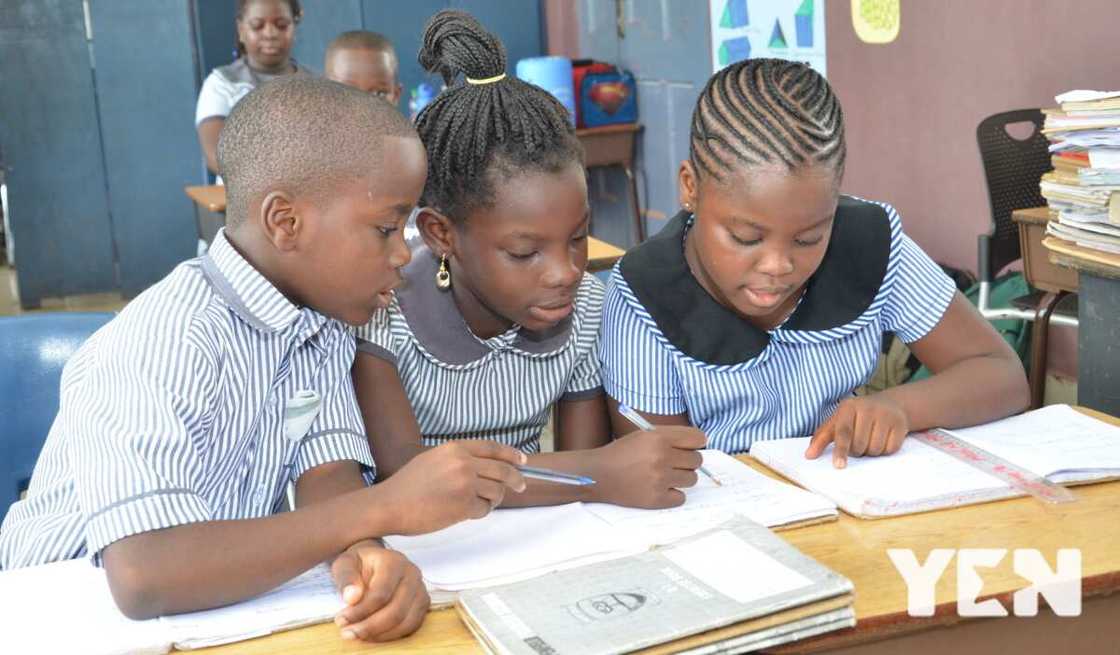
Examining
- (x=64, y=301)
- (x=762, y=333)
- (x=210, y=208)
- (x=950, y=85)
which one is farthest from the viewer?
(x=64, y=301)

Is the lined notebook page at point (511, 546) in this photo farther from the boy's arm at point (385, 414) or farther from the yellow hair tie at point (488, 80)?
the yellow hair tie at point (488, 80)

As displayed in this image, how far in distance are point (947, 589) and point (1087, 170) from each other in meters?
1.17

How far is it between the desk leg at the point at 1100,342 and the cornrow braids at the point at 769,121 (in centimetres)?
69

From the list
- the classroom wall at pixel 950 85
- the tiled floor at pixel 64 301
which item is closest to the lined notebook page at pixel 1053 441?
the classroom wall at pixel 950 85

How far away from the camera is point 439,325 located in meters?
1.54

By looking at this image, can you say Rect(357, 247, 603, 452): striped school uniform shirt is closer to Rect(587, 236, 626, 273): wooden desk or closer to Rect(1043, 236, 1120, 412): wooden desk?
Rect(1043, 236, 1120, 412): wooden desk

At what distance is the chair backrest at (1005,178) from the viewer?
3.08 metres

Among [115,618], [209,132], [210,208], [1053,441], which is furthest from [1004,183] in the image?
[209,132]

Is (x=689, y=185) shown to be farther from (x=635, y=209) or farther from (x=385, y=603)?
(x=635, y=209)

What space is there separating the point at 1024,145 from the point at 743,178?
78.4 inches

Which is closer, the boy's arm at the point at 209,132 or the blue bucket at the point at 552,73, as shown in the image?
the boy's arm at the point at 209,132

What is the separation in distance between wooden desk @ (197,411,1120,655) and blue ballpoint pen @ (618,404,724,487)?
179mm

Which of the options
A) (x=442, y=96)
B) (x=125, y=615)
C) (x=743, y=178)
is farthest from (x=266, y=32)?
(x=125, y=615)

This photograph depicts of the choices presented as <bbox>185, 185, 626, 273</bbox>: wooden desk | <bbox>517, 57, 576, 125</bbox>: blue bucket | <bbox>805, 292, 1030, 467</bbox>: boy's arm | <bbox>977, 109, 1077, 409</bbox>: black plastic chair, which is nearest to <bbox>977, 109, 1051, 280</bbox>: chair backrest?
<bbox>977, 109, 1077, 409</bbox>: black plastic chair
